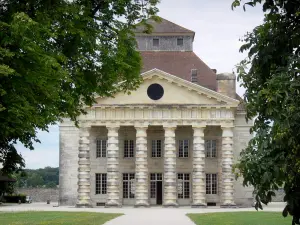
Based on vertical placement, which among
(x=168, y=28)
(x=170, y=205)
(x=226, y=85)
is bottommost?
(x=170, y=205)

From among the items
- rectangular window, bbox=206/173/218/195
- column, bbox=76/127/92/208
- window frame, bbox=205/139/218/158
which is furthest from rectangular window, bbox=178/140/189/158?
column, bbox=76/127/92/208

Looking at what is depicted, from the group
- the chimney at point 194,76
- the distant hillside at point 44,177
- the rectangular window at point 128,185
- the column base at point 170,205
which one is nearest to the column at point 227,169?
the column base at point 170,205

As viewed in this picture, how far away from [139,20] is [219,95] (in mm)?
32660

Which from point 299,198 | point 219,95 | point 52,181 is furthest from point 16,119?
point 52,181

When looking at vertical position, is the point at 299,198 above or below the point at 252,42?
below

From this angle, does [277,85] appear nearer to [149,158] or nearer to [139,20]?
[139,20]

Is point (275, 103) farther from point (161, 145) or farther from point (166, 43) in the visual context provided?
point (166, 43)

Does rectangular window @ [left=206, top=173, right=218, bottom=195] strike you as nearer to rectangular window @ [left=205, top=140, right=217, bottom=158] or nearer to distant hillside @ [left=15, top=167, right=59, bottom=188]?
rectangular window @ [left=205, top=140, right=217, bottom=158]

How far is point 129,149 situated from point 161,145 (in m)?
2.80

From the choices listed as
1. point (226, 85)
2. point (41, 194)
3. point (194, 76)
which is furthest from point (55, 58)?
point (41, 194)

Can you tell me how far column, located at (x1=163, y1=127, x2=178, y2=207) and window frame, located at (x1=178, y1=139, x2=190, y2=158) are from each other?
2834mm

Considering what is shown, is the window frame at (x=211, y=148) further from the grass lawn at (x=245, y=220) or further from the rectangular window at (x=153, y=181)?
the grass lawn at (x=245, y=220)

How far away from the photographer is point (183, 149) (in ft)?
205

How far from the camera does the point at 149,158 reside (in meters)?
62.1
